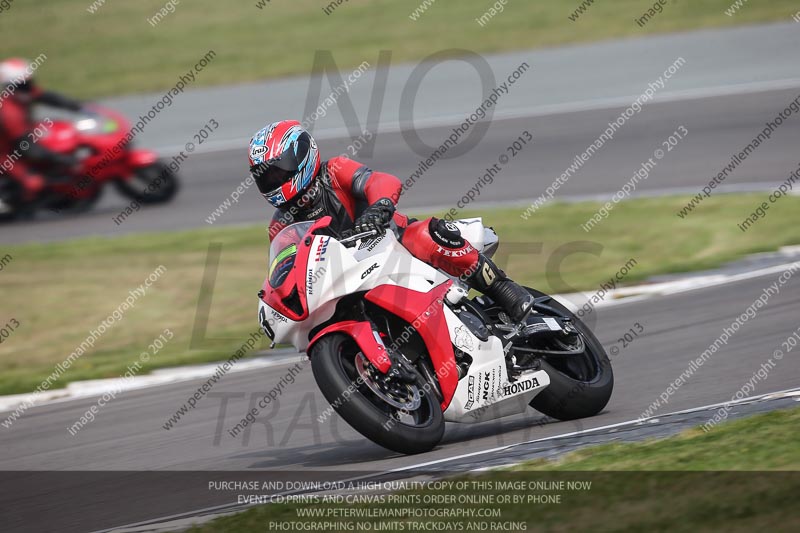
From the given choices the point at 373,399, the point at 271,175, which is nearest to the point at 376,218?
the point at 271,175

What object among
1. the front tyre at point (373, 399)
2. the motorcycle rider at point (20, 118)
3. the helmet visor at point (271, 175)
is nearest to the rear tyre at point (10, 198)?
the motorcycle rider at point (20, 118)

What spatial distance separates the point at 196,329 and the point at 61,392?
1.80 meters

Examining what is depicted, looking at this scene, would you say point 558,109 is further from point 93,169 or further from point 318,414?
point 318,414

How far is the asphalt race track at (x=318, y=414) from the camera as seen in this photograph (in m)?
6.54

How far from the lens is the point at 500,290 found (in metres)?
→ 6.71

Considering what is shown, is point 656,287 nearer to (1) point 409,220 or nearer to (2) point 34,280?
(1) point 409,220

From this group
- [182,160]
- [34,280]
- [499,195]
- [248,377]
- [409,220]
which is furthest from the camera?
[182,160]

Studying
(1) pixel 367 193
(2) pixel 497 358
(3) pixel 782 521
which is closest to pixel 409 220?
(1) pixel 367 193

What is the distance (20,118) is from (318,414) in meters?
11.3

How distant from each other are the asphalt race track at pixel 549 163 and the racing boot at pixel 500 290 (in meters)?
7.62

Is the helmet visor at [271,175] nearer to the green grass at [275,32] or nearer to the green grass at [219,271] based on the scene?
the green grass at [219,271]

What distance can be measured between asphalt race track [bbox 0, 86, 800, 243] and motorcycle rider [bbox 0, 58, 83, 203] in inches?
38.7

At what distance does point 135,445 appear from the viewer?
24.6ft

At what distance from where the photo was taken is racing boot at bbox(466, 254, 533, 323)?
663cm
